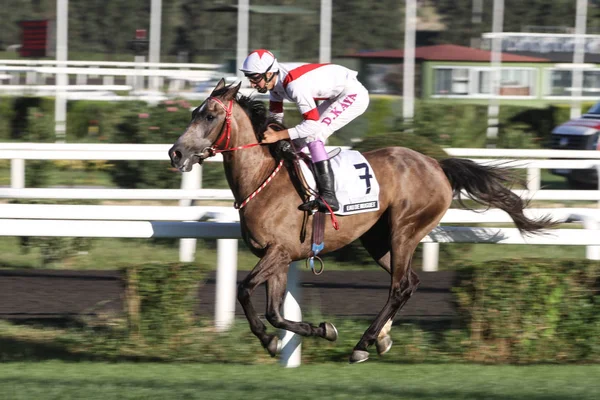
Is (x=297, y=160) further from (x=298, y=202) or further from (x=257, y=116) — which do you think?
→ (x=257, y=116)

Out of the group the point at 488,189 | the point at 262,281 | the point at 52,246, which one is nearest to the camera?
the point at 262,281

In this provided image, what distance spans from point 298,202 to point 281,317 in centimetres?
63

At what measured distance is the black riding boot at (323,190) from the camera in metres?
5.18

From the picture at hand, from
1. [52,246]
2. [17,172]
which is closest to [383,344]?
[52,246]

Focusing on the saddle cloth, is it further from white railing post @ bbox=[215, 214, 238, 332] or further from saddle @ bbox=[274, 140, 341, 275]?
white railing post @ bbox=[215, 214, 238, 332]

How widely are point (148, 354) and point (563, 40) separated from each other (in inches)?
806

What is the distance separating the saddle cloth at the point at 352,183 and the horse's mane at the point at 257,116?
0.92 ft

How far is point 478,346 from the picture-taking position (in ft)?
17.5

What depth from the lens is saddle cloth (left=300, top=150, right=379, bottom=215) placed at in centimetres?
530

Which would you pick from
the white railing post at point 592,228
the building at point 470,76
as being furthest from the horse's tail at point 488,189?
the building at point 470,76

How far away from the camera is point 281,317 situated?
5027 millimetres

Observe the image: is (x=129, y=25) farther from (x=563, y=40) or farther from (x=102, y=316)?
(x=102, y=316)

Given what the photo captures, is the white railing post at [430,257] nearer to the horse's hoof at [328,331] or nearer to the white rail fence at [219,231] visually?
the white rail fence at [219,231]

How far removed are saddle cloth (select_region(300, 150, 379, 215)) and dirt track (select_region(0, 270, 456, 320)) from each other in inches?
42.6
